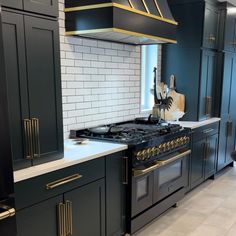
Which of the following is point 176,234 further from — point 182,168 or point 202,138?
point 202,138

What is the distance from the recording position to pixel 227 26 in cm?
427

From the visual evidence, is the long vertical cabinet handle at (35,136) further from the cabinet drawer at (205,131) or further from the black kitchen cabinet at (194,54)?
the black kitchen cabinet at (194,54)

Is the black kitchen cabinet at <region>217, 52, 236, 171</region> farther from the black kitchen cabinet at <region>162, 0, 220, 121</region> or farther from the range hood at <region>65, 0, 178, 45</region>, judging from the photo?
the range hood at <region>65, 0, 178, 45</region>

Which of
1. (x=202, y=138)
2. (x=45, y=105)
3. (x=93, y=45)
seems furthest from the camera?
(x=202, y=138)

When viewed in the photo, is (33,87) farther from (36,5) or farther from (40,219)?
(40,219)

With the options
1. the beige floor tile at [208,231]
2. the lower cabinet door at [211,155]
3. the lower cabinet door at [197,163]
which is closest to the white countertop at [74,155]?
the beige floor tile at [208,231]

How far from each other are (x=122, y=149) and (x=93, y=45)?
3.90ft

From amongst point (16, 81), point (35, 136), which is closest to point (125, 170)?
point (35, 136)

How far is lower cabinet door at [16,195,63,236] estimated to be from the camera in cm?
178

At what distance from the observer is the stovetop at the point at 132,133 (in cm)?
268

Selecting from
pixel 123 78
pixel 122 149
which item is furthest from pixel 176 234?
pixel 123 78

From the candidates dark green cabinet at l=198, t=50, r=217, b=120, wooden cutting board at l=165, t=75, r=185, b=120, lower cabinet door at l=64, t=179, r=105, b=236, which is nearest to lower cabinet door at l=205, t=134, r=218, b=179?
dark green cabinet at l=198, t=50, r=217, b=120

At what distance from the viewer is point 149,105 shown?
4.25 metres

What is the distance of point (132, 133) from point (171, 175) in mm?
729
